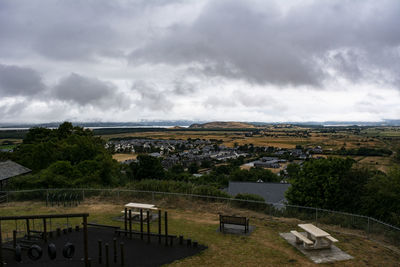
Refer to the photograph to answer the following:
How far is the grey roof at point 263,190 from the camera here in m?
29.6

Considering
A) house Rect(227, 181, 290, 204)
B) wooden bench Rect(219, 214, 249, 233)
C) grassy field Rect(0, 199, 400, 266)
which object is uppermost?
wooden bench Rect(219, 214, 249, 233)

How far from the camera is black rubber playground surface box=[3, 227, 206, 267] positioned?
9836mm

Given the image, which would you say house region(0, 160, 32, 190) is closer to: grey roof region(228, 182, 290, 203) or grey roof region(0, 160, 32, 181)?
grey roof region(0, 160, 32, 181)

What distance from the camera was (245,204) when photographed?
57.4 feet

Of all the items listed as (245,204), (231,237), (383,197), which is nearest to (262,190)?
(245,204)

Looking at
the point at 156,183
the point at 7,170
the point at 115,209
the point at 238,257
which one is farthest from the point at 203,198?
the point at 7,170

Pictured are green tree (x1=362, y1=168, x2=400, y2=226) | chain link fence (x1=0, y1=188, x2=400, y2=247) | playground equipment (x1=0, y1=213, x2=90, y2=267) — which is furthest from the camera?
green tree (x1=362, y1=168, x2=400, y2=226)

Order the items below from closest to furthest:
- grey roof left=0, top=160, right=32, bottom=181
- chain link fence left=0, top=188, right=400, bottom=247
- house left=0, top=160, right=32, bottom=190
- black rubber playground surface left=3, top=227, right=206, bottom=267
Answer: black rubber playground surface left=3, top=227, right=206, bottom=267 → chain link fence left=0, top=188, right=400, bottom=247 → house left=0, top=160, right=32, bottom=190 → grey roof left=0, top=160, right=32, bottom=181

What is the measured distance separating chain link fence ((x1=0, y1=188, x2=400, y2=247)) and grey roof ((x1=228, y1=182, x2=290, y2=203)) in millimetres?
11867

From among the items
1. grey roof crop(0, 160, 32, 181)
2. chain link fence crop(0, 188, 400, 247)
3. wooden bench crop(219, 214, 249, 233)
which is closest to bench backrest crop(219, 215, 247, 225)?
wooden bench crop(219, 214, 249, 233)

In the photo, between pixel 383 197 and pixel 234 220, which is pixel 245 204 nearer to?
pixel 234 220

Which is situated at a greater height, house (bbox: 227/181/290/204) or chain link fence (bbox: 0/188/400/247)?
chain link fence (bbox: 0/188/400/247)

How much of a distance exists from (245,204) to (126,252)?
8.89 meters

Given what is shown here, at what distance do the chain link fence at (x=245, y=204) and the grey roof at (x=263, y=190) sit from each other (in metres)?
11.9
